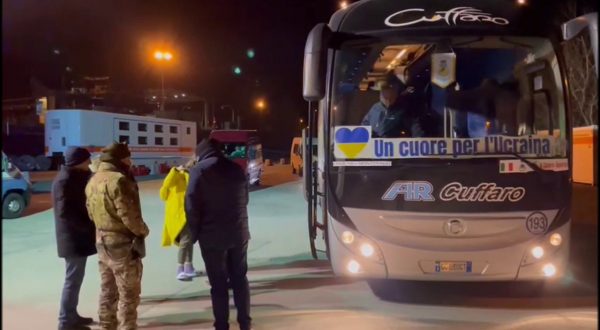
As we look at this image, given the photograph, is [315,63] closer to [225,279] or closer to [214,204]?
[214,204]

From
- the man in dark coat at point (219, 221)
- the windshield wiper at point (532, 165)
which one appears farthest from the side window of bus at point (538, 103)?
the man in dark coat at point (219, 221)

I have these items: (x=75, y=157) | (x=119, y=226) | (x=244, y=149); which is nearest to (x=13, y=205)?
(x=75, y=157)

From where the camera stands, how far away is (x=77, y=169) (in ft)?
16.2

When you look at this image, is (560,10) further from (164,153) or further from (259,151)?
(164,153)

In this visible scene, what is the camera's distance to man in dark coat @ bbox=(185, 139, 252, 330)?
4.54 metres

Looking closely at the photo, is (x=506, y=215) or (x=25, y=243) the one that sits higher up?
(x=506, y=215)

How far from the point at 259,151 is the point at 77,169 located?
20879 millimetres

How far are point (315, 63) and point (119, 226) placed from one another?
2.34 meters

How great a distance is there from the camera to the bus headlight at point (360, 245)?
538cm

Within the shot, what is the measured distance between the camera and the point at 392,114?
220 inches

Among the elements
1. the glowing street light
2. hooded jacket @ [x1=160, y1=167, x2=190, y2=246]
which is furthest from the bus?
the glowing street light

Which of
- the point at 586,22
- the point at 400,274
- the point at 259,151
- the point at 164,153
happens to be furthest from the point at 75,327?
the point at 164,153

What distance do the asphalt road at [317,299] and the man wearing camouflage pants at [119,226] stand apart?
2.45 feet

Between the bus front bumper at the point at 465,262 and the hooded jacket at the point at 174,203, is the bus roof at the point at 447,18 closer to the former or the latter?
the bus front bumper at the point at 465,262
